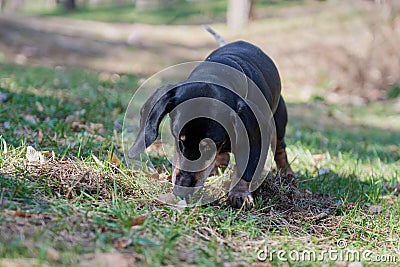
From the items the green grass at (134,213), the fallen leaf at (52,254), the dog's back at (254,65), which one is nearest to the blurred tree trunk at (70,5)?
the green grass at (134,213)

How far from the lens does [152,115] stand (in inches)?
129

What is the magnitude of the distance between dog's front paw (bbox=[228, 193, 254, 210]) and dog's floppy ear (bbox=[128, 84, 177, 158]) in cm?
69

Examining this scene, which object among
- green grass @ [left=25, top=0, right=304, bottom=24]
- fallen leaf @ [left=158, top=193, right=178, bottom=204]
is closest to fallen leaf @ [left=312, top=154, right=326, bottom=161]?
fallen leaf @ [left=158, top=193, right=178, bottom=204]

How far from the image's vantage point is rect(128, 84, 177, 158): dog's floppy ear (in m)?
3.19

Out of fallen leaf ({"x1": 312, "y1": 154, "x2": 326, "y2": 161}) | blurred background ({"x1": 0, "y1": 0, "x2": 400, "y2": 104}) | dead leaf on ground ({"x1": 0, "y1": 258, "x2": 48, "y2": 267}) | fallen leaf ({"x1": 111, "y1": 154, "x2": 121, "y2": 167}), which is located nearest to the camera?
dead leaf on ground ({"x1": 0, "y1": 258, "x2": 48, "y2": 267})

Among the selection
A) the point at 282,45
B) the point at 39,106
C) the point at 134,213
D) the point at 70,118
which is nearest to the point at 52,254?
the point at 134,213

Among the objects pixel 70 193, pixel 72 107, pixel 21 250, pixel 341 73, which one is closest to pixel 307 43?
pixel 341 73

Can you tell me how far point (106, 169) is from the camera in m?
3.42

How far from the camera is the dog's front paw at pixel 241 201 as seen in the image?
11.1 feet

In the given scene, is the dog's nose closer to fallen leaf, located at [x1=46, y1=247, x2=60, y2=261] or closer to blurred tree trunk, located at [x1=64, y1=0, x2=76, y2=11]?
fallen leaf, located at [x1=46, y1=247, x2=60, y2=261]

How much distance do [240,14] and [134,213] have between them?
13.4 m

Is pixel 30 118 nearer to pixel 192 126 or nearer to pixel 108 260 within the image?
pixel 192 126

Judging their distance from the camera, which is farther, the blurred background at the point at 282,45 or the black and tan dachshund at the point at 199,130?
the blurred background at the point at 282,45

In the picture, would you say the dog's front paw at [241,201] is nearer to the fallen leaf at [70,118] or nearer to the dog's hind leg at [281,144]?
the dog's hind leg at [281,144]
